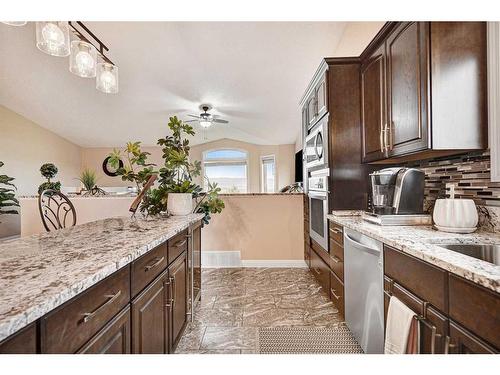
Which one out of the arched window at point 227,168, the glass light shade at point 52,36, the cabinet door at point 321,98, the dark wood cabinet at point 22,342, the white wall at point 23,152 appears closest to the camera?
the dark wood cabinet at point 22,342

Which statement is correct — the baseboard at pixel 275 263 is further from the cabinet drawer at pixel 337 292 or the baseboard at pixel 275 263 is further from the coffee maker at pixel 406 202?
the coffee maker at pixel 406 202

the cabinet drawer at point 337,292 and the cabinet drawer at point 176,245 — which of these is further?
the cabinet drawer at point 337,292

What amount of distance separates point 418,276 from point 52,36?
7.58 ft

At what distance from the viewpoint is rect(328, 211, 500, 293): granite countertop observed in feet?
2.73

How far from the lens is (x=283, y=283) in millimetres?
3008

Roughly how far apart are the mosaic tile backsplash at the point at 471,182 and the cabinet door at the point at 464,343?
85 centimetres

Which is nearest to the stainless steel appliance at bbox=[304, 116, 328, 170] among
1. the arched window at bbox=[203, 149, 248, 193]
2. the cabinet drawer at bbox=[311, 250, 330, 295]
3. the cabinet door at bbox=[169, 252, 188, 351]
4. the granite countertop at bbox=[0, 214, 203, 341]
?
the cabinet drawer at bbox=[311, 250, 330, 295]

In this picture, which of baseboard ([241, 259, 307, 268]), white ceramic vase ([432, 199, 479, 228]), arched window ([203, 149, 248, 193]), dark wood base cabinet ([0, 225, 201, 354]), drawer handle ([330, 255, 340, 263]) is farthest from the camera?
arched window ([203, 149, 248, 193])

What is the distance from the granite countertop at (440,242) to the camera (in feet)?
2.73

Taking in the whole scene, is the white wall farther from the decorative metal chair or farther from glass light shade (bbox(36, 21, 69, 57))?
glass light shade (bbox(36, 21, 69, 57))

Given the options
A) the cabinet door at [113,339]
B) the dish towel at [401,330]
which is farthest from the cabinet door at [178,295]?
the dish towel at [401,330]

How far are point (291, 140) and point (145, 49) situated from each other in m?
4.55
